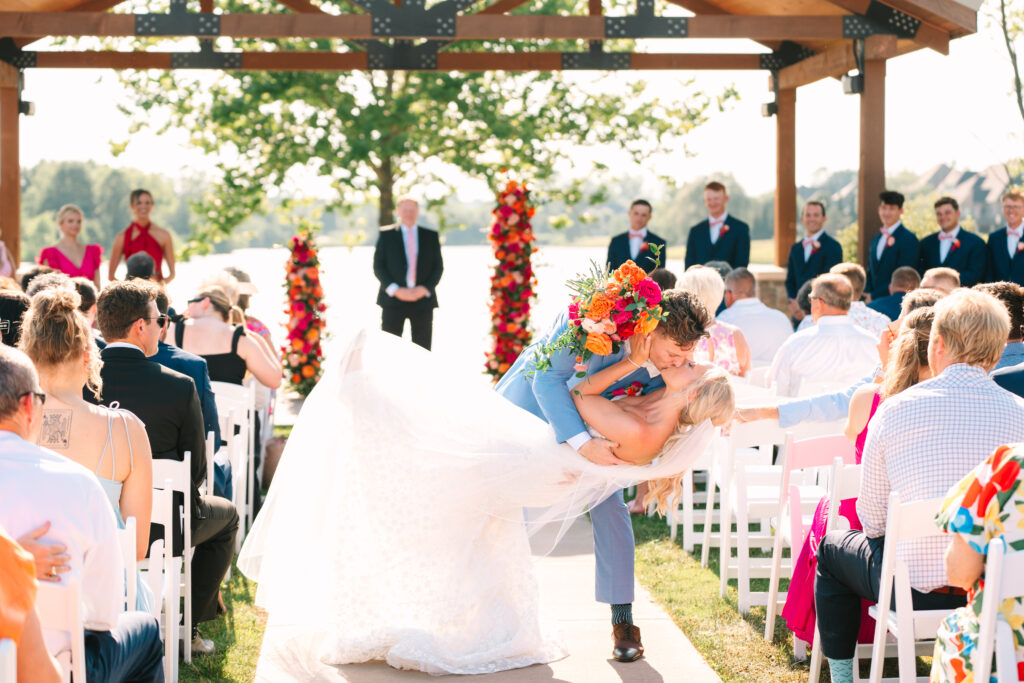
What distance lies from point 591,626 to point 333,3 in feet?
45.9

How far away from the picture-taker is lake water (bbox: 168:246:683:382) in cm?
1348

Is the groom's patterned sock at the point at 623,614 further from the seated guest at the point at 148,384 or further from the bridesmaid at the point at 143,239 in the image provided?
the bridesmaid at the point at 143,239

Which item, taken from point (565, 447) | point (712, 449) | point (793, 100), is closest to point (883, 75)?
point (793, 100)

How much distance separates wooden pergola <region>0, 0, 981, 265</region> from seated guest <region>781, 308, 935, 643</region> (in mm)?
6784

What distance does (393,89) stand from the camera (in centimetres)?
1780

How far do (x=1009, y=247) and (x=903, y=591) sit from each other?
7932 millimetres

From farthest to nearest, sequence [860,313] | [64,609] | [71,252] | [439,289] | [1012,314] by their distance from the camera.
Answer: [439,289] < [71,252] < [860,313] < [1012,314] < [64,609]

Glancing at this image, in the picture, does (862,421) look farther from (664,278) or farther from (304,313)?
(304,313)

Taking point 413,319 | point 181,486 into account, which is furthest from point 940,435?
point 413,319

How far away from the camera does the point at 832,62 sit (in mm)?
12109

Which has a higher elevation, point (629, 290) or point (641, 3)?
point (641, 3)

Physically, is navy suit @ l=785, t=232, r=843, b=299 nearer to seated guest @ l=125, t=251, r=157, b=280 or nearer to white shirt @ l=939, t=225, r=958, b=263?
white shirt @ l=939, t=225, r=958, b=263

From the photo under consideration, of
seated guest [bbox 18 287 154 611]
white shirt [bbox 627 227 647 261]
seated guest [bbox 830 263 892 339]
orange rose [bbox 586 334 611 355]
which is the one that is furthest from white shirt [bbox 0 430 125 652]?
white shirt [bbox 627 227 647 261]

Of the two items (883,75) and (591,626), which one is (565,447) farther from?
(883,75)
